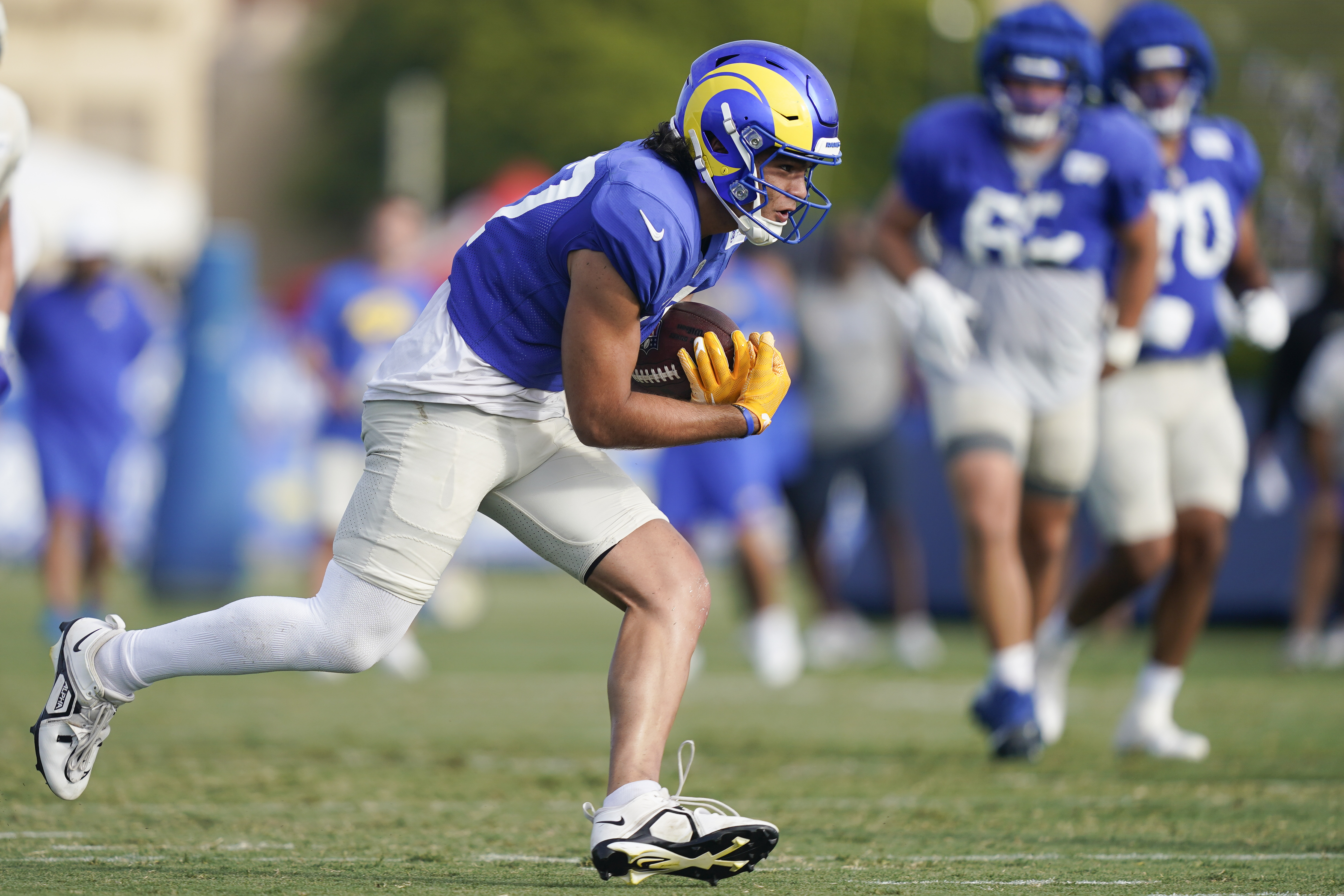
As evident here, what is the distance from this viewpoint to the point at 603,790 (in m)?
5.36

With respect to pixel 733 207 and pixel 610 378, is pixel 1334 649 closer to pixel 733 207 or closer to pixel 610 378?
pixel 733 207

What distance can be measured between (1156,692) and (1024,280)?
1455 millimetres

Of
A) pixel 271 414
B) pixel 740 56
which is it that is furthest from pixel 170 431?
pixel 740 56

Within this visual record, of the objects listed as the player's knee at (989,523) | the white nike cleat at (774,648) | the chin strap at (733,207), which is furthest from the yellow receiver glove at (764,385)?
the white nike cleat at (774,648)

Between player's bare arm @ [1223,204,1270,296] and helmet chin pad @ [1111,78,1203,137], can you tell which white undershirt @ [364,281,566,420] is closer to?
helmet chin pad @ [1111,78,1203,137]

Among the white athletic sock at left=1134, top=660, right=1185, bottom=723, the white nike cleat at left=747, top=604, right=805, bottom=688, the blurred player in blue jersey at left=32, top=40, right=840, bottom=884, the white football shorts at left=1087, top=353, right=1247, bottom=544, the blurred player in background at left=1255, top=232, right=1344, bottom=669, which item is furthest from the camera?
the blurred player in background at left=1255, top=232, right=1344, bottom=669

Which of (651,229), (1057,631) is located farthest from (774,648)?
(651,229)

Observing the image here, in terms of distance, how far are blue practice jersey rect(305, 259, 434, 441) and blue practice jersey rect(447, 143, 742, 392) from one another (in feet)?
18.4

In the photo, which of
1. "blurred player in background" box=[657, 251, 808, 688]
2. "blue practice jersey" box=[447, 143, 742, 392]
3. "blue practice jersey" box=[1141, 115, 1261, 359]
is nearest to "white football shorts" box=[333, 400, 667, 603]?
"blue practice jersey" box=[447, 143, 742, 392]

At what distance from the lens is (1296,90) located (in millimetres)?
12781

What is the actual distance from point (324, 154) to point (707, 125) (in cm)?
4398

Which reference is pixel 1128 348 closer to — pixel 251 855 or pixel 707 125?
pixel 707 125

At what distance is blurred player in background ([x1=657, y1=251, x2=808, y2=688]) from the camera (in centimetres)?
912

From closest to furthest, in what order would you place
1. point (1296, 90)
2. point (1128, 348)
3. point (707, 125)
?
1. point (707, 125)
2. point (1128, 348)
3. point (1296, 90)
